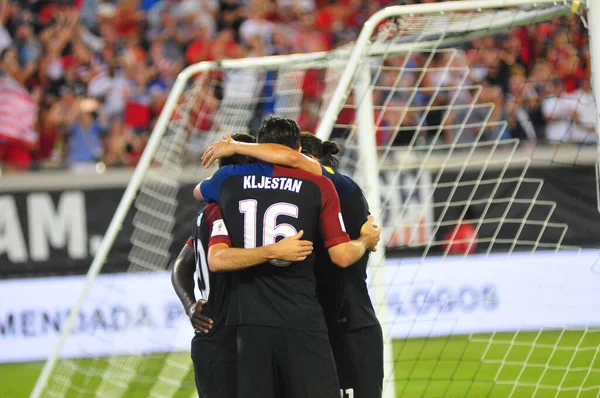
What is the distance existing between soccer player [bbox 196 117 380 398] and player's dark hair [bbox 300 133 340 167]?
0.36m

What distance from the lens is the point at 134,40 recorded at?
43.6ft

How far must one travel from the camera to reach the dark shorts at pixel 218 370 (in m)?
4.48

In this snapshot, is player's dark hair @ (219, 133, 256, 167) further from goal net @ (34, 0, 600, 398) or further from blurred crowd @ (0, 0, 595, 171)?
blurred crowd @ (0, 0, 595, 171)

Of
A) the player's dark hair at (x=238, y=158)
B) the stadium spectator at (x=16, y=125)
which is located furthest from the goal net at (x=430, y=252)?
the player's dark hair at (x=238, y=158)

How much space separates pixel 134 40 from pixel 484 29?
26.2ft

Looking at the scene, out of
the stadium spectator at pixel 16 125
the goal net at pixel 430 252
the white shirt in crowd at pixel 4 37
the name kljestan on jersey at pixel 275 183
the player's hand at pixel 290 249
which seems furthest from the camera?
the white shirt in crowd at pixel 4 37

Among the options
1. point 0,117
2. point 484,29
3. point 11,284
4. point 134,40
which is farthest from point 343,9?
point 484,29

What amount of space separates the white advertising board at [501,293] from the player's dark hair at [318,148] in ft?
19.2

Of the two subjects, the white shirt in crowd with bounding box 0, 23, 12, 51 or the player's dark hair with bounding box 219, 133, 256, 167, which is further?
the white shirt in crowd with bounding box 0, 23, 12, 51

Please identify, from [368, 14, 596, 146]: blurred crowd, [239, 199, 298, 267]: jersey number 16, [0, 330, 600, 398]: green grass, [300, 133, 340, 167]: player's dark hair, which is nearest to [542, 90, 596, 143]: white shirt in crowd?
[368, 14, 596, 146]: blurred crowd

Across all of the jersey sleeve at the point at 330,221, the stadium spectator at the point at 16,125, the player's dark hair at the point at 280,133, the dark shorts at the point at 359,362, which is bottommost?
the stadium spectator at the point at 16,125

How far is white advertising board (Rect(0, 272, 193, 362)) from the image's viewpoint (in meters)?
10.5

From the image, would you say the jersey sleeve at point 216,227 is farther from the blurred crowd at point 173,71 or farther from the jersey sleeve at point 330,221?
the blurred crowd at point 173,71

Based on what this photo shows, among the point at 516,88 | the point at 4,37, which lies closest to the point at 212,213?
the point at 516,88
